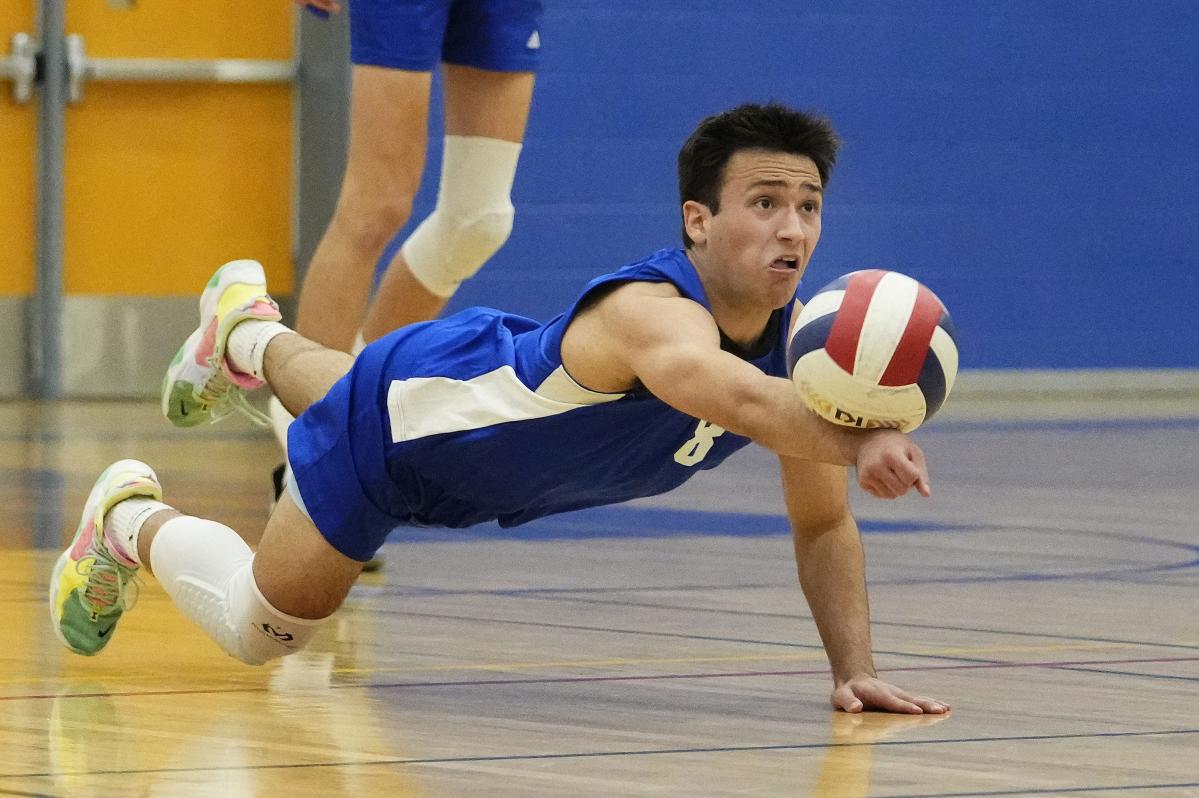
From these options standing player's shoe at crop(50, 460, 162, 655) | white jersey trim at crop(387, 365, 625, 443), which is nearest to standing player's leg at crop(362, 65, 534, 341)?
standing player's shoe at crop(50, 460, 162, 655)

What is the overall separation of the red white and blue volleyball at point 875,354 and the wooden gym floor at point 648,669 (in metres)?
0.38

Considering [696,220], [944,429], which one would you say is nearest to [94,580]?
[696,220]

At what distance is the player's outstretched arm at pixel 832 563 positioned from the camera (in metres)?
2.87

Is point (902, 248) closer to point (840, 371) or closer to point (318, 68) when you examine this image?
point (318, 68)

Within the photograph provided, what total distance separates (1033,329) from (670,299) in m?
6.75

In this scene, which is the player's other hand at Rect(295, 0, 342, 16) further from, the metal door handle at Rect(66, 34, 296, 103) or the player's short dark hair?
the metal door handle at Rect(66, 34, 296, 103)

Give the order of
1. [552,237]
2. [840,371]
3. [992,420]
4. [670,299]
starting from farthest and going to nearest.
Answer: [552,237]
[992,420]
[670,299]
[840,371]

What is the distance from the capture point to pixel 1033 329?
9203mm

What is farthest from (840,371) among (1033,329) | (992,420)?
(1033,329)

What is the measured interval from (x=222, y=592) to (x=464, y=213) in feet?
5.93

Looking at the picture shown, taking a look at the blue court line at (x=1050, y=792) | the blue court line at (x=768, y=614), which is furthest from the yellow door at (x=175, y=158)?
the blue court line at (x=1050, y=792)

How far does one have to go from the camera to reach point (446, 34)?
4.60 metres

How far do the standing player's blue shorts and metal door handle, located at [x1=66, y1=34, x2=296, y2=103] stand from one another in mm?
3987

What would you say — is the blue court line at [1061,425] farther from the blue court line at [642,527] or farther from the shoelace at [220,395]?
the shoelace at [220,395]
